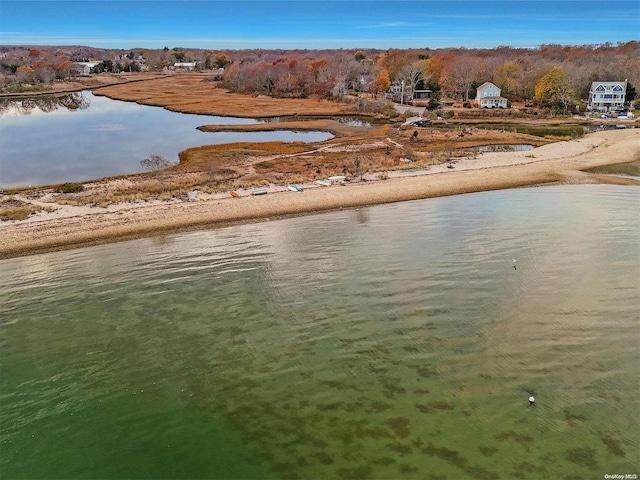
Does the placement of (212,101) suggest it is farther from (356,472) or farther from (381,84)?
(356,472)

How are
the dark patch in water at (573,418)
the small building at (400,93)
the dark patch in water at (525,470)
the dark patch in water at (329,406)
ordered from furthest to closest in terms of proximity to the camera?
1. the small building at (400,93)
2. the dark patch in water at (329,406)
3. the dark patch in water at (573,418)
4. the dark patch in water at (525,470)

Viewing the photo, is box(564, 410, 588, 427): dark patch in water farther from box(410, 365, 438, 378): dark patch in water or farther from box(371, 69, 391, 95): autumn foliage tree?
box(371, 69, 391, 95): autumn foliage tree

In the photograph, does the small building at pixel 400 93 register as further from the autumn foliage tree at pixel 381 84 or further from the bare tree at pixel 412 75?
the autumn foliage tree at pixel 381 84

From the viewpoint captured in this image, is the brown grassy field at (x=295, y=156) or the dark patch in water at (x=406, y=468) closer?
the dark patch in water at (x=406, y=468)

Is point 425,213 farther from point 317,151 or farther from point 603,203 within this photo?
point 317,151

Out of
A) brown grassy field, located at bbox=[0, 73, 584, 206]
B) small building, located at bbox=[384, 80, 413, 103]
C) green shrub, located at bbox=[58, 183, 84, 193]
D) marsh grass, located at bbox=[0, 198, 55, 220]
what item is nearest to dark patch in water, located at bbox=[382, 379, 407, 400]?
brown grassy field, located at bbox=[0, 73, 584, 206]

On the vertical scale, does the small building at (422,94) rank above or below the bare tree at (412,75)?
below

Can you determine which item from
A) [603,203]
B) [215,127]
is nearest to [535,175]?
[603,203]

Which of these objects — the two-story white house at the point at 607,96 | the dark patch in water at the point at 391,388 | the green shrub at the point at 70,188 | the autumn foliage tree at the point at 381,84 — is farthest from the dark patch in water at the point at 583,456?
the autumn foliage tree at the point at 381,84
